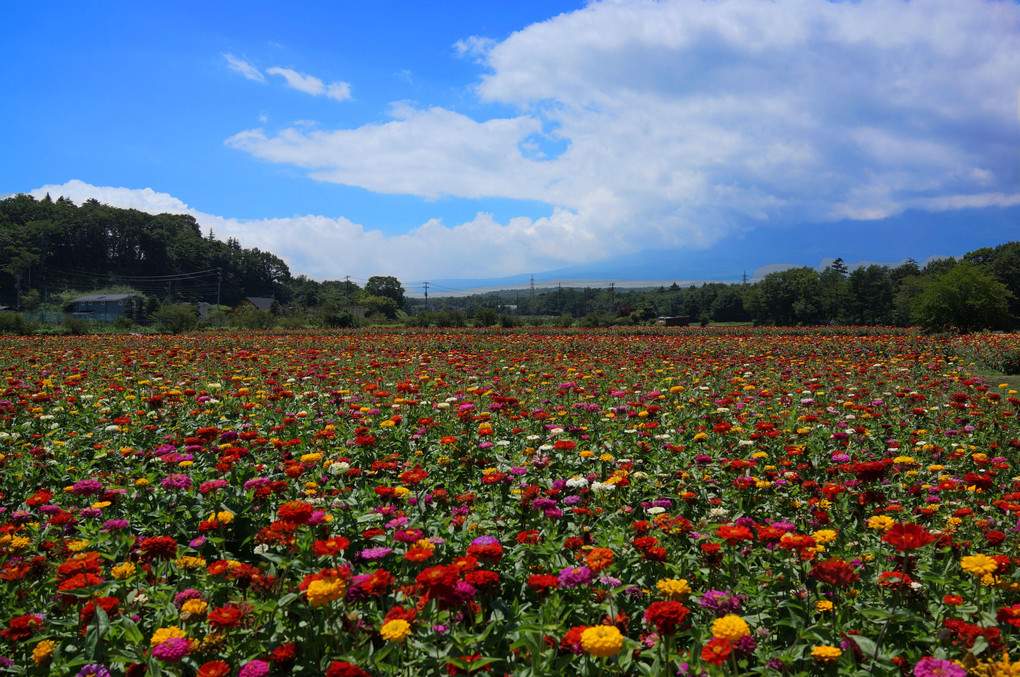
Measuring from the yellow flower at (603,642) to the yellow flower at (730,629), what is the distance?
0.34 m

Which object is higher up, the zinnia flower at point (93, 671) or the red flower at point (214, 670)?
the red flower at point (214, 670)

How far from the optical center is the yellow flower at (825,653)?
1.83 meters

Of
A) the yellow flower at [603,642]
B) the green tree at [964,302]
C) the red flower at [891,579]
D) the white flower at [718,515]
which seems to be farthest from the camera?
the green tree at [964,302]

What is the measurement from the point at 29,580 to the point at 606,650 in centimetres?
266

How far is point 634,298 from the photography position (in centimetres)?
11750

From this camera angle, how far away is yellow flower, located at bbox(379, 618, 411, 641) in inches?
64.0

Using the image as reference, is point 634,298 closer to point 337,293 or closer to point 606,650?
point 337,293

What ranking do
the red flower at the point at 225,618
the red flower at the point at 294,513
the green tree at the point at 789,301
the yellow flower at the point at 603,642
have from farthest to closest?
the green tree at the point at 789,301 → the red flower at the point at 294,513 → the red flower at the point at 225,618 → the yellow flower at the point at 603,642

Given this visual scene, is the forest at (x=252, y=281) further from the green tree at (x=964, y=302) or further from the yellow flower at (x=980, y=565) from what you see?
the yellow flower at (x=980, y=565)

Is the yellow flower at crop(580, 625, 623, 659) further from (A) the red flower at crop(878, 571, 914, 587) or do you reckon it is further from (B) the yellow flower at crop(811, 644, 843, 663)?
(A) the red flower at crop(878, 571, 914, 587)

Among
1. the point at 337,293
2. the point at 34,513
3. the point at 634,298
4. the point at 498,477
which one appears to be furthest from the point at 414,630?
the point at 634,298

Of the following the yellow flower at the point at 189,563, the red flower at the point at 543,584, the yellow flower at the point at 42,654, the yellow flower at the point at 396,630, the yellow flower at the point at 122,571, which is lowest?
the yellow flower at the point at 42,654

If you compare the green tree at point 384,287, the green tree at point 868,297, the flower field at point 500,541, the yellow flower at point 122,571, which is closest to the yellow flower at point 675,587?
the flower field at point 500,541

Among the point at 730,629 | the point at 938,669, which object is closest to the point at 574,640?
the point at 730,629
